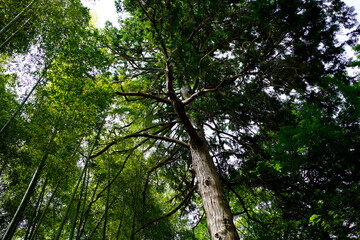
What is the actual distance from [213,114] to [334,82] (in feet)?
6.59

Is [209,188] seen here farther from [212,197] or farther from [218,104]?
[218,104]

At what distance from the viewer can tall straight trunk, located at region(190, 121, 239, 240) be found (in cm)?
238

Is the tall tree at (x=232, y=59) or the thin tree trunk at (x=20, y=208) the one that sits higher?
the tall tree at (x=232, y=59)

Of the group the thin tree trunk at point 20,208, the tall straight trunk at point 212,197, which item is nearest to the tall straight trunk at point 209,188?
the tall straight trunk at point 212,197

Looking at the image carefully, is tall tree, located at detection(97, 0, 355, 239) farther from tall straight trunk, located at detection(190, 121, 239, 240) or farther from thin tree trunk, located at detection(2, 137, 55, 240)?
thin tree trunk, located at detection(2, 137, 55, 240)

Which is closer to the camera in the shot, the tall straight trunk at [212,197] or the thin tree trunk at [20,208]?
the tall straight trunk at [212,197]

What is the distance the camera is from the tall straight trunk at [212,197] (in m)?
2.38

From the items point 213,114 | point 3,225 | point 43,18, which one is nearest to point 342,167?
point 213,114

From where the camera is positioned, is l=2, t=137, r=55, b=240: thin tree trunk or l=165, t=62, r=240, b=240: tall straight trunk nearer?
l=165, t=62, r=240, b=240: tall straight trunk

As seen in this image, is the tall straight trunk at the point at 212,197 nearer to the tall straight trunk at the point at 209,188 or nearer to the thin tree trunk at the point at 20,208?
the tall straight trunk at the point at 209,188

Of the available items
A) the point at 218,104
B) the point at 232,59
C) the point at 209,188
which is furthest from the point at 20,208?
the point at 232,59

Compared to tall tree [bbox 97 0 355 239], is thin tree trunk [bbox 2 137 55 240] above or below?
below

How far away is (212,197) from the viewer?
2.79 metres

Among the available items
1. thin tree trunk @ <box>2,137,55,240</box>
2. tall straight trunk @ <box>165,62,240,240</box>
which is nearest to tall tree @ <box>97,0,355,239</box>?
tall straight trunk @ <box>165,62,240,240</box>
